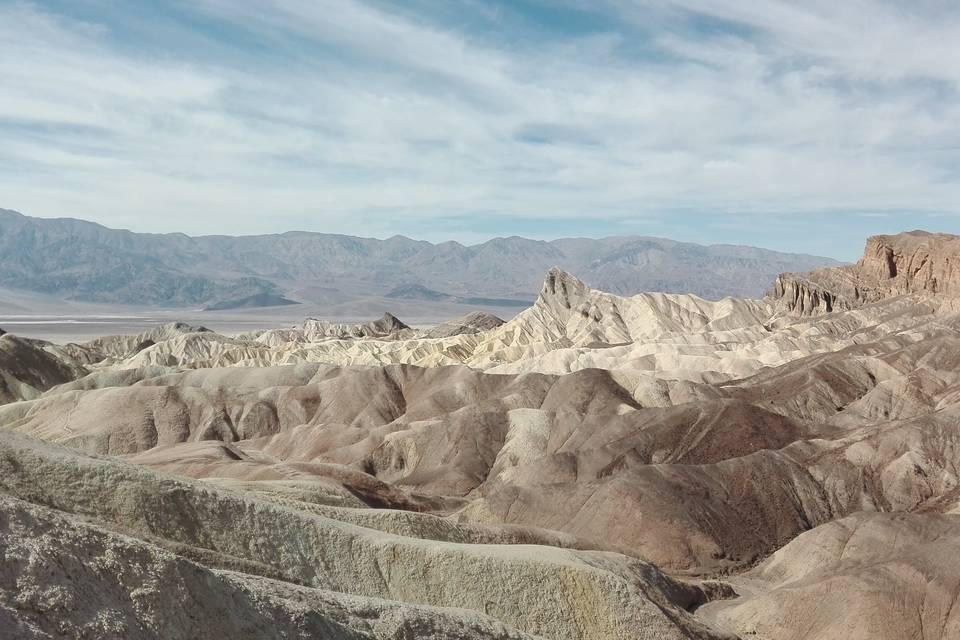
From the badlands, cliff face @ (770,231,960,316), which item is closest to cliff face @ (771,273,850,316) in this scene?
cliff face @ (770,231,960,316)

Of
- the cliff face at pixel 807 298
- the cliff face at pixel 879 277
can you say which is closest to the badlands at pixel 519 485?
the cliff face at pixel 879 277

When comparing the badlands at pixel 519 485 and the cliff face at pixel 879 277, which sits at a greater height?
the cliff face at pixel 879 277

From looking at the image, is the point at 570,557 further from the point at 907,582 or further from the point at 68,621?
the point at 68,621

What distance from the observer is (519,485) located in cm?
5869

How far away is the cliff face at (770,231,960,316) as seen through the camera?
4648 inches

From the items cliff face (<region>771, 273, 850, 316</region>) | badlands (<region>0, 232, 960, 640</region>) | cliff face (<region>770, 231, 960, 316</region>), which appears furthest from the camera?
cliff face (<region>771, 273, 850, 316</region>)

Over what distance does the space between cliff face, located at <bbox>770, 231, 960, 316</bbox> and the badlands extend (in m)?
0.44

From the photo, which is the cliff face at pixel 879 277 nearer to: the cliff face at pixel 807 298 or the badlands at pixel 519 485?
the cliff face at pixel 807 298

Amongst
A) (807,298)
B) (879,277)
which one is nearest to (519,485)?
(807,298)

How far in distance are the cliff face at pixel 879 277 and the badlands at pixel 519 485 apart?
1.45 ft

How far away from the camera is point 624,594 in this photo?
31.1 meters

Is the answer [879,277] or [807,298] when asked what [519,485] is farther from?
[879,277]

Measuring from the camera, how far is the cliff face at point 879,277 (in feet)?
387

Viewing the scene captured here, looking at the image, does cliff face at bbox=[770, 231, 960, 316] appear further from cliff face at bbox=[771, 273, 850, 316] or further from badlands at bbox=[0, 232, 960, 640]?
badlands at bbox=[0, 232, 960, 640]
